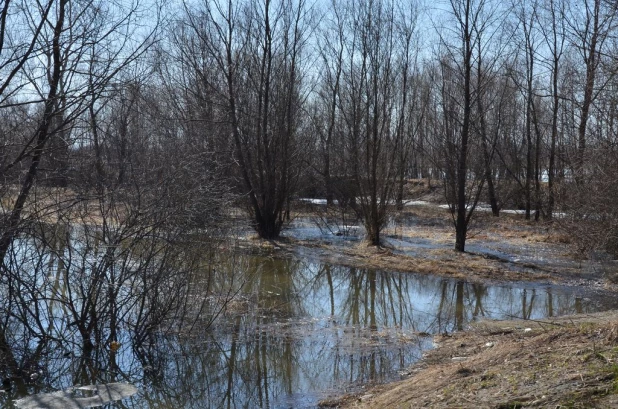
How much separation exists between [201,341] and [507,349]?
14.6 feet

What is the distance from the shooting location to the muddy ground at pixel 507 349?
15.3 ft

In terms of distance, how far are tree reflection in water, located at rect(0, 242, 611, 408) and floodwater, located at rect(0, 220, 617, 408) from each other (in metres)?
0.02

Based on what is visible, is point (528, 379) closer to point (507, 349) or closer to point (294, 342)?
point (507, 349)

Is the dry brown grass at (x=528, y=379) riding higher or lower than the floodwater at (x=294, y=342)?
higher

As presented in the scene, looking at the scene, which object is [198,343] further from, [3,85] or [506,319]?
[506,319]

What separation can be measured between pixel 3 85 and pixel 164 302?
347 cm

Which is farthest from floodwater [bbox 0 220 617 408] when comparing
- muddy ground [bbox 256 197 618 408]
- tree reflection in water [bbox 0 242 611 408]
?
muddy ground [bbox 256 197 618 408]

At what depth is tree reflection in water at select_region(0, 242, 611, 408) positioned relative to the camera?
7.57 m

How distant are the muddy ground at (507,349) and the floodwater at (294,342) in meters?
0.64

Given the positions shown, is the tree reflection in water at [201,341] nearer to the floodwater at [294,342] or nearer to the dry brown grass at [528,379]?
the floodwater at [294,342]

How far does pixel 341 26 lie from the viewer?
979 inches

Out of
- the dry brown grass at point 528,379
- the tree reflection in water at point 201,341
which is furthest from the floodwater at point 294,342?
the dry brown grass at point 528,379

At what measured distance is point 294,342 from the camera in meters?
9.20

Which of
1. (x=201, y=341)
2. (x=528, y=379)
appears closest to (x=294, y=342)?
(x=201, y=341)
